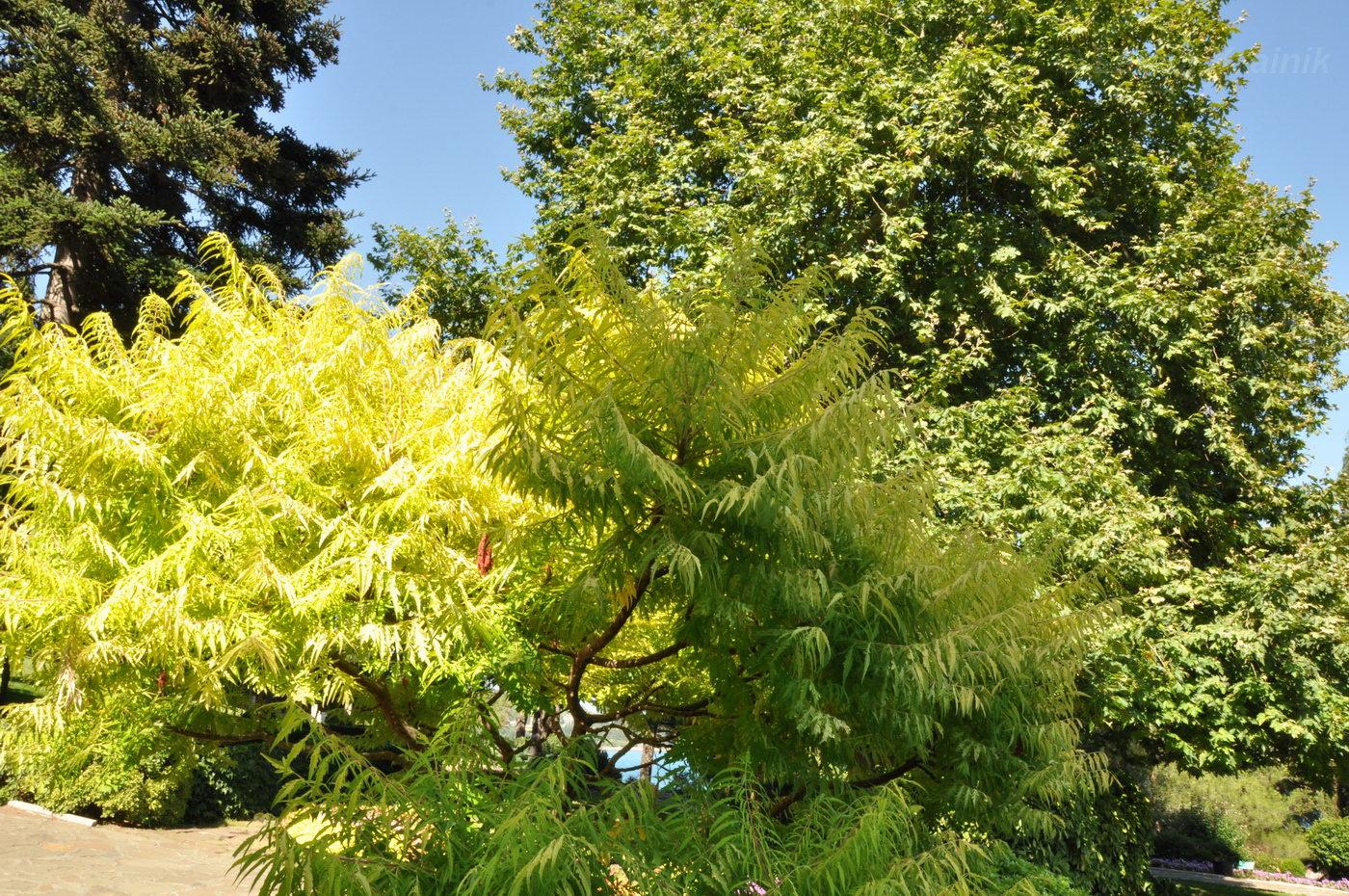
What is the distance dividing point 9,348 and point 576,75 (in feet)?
30.9

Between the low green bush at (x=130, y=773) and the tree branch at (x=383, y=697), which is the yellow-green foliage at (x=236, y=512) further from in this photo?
the low green bush at (x=130, y=773)

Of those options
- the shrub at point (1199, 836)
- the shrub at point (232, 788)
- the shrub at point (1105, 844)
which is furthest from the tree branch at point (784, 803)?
the shrub at point (1199, 836)

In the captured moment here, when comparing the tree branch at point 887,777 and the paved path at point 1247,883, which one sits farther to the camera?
the paved path at point 1247,883

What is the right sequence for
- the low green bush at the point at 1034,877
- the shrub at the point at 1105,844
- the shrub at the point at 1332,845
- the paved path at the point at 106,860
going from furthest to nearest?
the shrub at the point at 1332,845 < the shrub at the point at 1105,844 < the paved path at the point at 106,860 < the low green bush at the point at 1034,877

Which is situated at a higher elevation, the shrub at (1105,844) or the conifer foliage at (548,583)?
the conifer foliage at (548,583)

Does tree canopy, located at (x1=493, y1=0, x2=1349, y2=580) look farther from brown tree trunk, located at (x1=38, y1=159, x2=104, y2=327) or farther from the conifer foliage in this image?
brown tree trunk, located at (x1=38, y1=159, x2=104, y2=327)

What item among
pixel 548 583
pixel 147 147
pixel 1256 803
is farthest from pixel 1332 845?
pixel 147 147

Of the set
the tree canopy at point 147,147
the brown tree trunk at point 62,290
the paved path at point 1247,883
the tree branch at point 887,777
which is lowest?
the paved path at point 1247,883

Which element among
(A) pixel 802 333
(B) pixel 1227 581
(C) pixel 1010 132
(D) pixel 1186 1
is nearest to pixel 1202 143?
(D) pixel 1186 1

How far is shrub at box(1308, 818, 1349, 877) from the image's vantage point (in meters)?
18.7

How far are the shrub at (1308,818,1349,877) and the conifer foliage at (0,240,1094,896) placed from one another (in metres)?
18.7

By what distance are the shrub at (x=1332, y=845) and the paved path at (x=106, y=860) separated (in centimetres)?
2161

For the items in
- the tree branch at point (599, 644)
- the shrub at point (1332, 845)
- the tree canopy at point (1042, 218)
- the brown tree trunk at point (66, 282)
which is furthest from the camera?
the shrub at point (1332, 845)

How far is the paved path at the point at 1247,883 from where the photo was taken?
56.0 feet
